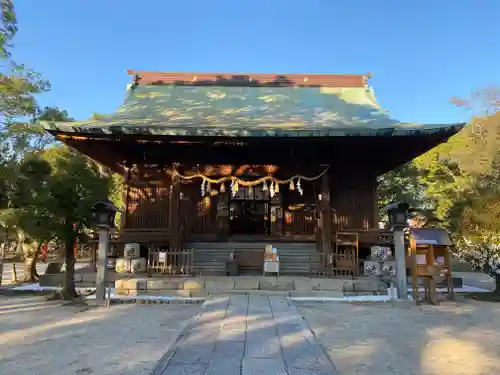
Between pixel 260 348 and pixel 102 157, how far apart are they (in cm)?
1105

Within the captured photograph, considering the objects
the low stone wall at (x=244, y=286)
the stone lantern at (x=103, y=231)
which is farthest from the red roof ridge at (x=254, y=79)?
the low stone wall at (x=244, y=286)

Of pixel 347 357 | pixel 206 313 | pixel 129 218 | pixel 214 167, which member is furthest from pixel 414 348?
pixel 129 218

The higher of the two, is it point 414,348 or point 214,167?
point 214,167

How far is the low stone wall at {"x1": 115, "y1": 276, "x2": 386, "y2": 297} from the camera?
9.36 metres

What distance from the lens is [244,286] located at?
31.0 feet

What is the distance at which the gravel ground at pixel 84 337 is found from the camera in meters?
4.40

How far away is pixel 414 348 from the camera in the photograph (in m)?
5.22

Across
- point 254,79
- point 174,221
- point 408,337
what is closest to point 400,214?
point 408,337

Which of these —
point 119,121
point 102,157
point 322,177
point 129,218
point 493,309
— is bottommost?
point 493,309

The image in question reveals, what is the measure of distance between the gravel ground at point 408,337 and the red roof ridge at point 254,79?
38.8ft

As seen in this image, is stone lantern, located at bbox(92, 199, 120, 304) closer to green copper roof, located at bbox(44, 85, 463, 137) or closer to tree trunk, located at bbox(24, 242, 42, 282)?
green copper roof, located at bbox(44, 85, 463, 137)

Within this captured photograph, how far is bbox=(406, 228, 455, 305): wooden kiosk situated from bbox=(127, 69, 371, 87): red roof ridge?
10.1 metres

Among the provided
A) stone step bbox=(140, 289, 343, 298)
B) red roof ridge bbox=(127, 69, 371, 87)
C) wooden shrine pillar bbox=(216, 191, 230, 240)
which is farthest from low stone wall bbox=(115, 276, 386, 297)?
red roof ridge bbox=(127, 69, 371, 87)

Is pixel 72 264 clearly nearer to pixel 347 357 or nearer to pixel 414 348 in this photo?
pixel 347 357
